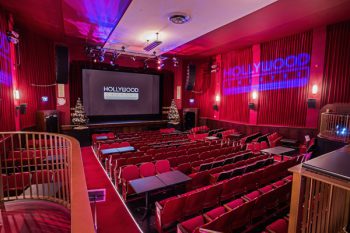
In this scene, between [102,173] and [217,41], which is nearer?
[102,173]

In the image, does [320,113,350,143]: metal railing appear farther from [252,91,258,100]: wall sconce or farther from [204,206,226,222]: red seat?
[204,206,226,222]: red seat

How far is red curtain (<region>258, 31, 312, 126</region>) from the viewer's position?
976 centimetres

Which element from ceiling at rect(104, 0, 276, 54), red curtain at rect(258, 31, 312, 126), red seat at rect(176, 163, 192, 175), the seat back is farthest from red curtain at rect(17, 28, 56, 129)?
red curtain at rect(258, 31, 312, 126)

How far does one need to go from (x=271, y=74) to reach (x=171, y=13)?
7.14 meters

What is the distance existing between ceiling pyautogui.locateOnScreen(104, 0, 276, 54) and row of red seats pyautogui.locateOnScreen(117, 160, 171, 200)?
525 centimetres

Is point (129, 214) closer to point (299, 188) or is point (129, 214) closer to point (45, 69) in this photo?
point (299, 188)

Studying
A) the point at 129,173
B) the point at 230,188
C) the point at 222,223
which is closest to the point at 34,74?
the point at 129,173

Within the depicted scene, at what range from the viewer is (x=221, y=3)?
21.0ft

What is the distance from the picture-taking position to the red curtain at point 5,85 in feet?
22.0

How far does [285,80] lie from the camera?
10.6 metres

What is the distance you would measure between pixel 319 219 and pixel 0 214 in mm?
4762

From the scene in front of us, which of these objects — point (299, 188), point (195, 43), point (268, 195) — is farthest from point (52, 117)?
point (299, 188)

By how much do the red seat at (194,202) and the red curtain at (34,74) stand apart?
29.4ft

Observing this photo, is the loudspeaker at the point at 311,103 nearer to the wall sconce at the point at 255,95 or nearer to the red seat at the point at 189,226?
the wall sconce at the point at 255,95
